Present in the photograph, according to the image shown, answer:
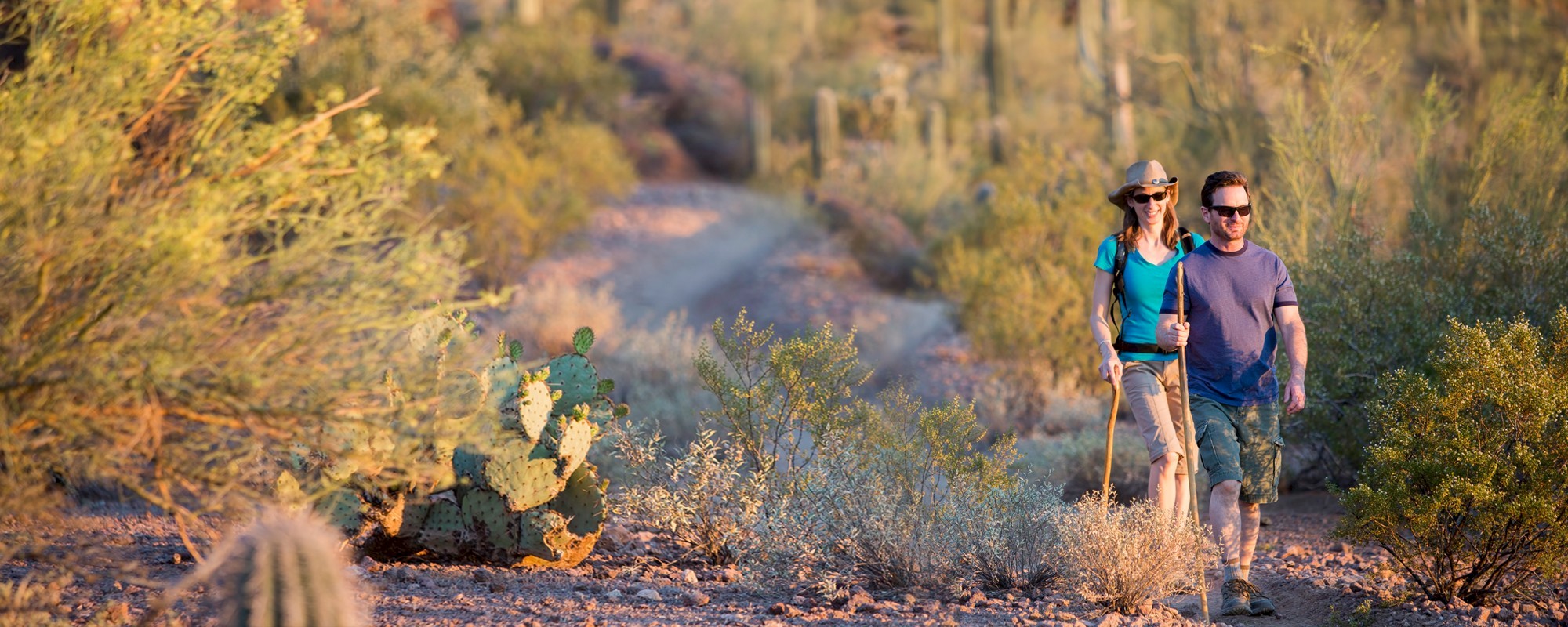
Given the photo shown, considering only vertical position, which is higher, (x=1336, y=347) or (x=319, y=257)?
(x=319, y=257)

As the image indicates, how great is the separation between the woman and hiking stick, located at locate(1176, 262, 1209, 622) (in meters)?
0.07

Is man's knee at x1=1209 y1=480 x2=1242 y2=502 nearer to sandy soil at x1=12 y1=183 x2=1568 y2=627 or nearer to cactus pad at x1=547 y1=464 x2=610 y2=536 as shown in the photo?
sandy soil at x1=12 y1=183 x2=1568 y2=627

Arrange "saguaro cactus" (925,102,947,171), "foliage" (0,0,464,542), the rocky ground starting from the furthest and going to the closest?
"saguaro cactus" (925,102,947,171) → the rocky ground → "foliage" (0,0,464,542)

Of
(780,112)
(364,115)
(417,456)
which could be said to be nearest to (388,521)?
(417,456)

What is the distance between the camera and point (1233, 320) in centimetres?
471

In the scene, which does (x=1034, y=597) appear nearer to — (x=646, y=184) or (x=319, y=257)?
(x=319, y=257)

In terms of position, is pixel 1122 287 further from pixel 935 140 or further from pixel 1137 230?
pixel 935 140

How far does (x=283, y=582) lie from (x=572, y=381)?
2.36m

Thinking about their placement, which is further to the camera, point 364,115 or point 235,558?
point 364,115

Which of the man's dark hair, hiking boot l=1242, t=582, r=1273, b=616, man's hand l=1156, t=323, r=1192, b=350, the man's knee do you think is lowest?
hiking boot l=1242, t=582, r=1273, b=616

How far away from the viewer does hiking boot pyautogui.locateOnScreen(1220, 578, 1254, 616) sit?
4645 millimetres

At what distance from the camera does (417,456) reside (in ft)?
14.1

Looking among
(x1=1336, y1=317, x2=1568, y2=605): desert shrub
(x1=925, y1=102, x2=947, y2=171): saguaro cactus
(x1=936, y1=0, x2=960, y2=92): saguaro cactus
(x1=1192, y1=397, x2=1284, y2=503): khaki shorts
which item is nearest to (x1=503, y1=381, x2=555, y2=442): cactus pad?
(x1=1192, y1=397, x2=1284, y2=503): khaki shorts

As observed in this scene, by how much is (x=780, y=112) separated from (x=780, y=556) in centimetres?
2341
